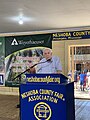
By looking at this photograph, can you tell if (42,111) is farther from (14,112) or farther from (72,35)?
(72,35)

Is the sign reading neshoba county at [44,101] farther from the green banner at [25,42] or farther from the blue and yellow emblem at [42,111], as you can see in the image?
the green banner at [25,42]

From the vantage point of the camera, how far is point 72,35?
296 inches

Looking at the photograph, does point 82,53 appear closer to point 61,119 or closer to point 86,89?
point 86,89

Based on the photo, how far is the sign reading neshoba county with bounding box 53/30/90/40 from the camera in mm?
7281

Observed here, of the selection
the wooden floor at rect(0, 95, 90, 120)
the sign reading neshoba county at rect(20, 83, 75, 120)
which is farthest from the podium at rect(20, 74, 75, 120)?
the wooden floor at rect(0, 95, 90, 120)

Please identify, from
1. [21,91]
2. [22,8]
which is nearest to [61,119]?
[21,91]

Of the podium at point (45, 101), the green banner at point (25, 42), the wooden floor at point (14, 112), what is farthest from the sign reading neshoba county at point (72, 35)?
the podium at point (45, 101)

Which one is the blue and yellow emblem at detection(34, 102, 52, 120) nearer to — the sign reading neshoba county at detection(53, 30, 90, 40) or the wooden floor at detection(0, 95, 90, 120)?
the wooden floor at detection(0, 95, 90, 120)

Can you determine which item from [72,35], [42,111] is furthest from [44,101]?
[72,35]

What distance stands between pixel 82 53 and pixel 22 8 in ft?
17.5

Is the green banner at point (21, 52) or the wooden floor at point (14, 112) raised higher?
the green banner at point (21, 52)

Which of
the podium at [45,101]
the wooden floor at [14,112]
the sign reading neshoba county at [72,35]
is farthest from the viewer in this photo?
the sign reading neshoba county at [72,35]

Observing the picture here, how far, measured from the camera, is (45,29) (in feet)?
24.3

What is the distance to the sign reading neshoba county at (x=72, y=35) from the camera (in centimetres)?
728
